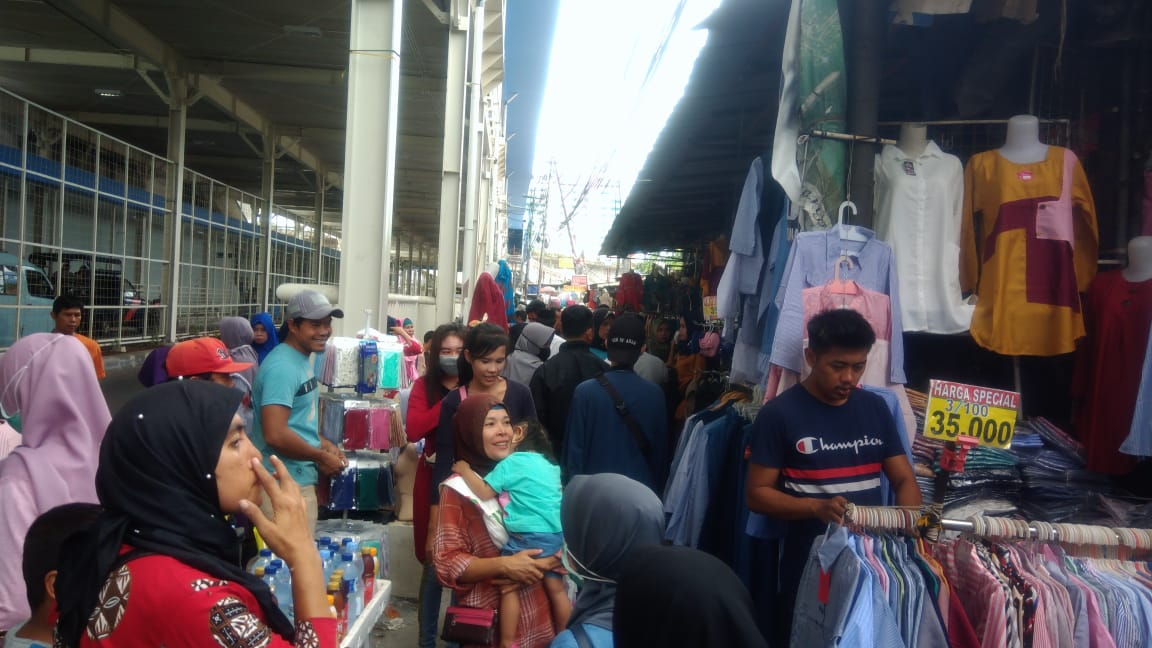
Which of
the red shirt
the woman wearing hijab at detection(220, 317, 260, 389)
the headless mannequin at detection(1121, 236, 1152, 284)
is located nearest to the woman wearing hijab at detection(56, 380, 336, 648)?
the red shirt

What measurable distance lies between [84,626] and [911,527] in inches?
93.6

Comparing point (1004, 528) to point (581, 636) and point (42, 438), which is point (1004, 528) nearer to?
point (581, 636)

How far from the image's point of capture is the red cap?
392 cm

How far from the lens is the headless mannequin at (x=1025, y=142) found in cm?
403

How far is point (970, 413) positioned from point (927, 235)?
150 cm

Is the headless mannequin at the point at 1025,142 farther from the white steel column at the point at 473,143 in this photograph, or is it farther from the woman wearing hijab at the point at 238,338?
the white steel column at the point at 473,143

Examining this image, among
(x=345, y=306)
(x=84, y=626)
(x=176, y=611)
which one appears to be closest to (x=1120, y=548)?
(x=176, y=611)

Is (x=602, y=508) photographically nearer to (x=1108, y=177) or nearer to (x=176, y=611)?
(x=176, y=611)

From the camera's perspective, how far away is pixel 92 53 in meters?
14.8

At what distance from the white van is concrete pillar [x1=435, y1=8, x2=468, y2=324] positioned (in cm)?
541

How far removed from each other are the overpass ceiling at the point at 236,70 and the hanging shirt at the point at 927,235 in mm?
9542

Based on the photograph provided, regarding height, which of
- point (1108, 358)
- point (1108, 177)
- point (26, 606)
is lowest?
point (26, 606)

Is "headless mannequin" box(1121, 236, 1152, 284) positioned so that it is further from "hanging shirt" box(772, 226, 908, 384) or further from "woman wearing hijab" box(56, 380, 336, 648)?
"woman wearing hijab" box(56, 380, 336, 648)

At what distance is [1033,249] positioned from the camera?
157 inches
